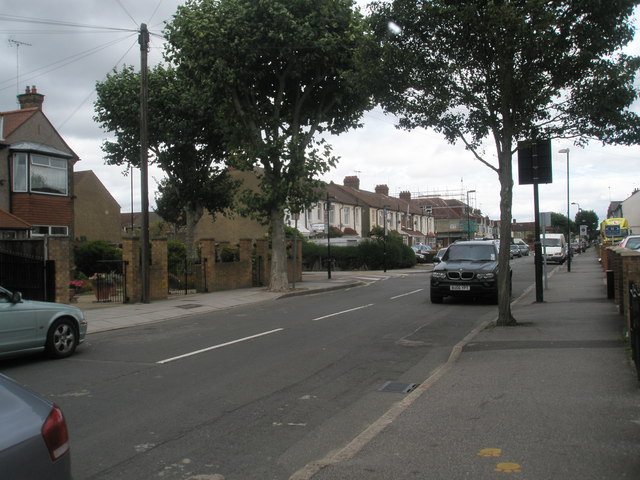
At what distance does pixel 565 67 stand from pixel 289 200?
1217 centimetres

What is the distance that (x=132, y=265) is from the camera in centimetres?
1812

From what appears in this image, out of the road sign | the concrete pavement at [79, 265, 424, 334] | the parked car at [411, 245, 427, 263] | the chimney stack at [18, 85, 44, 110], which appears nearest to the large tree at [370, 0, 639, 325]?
the concrete pavement at [79, 265, 424, 334]

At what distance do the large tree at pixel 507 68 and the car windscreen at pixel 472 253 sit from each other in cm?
583

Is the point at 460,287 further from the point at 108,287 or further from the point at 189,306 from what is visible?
the point at 108,287

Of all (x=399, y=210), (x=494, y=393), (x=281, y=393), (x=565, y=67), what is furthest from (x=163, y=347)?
(x=399, y=210)

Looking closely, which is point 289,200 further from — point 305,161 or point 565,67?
point 565,67

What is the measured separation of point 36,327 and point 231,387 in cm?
380

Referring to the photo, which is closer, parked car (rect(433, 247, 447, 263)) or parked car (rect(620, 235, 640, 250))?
parked car (rect(620, 235, 640, 250))

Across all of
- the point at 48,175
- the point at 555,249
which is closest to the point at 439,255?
the point at 555,249

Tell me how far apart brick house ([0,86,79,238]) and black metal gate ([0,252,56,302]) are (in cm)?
1148

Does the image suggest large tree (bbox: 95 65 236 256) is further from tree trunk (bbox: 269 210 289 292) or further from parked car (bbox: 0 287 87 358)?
parked car (bbox: 0 287 87 358)

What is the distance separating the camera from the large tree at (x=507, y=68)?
980 cm

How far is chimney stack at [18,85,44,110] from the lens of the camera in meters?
31.8

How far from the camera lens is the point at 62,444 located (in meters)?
2.90
